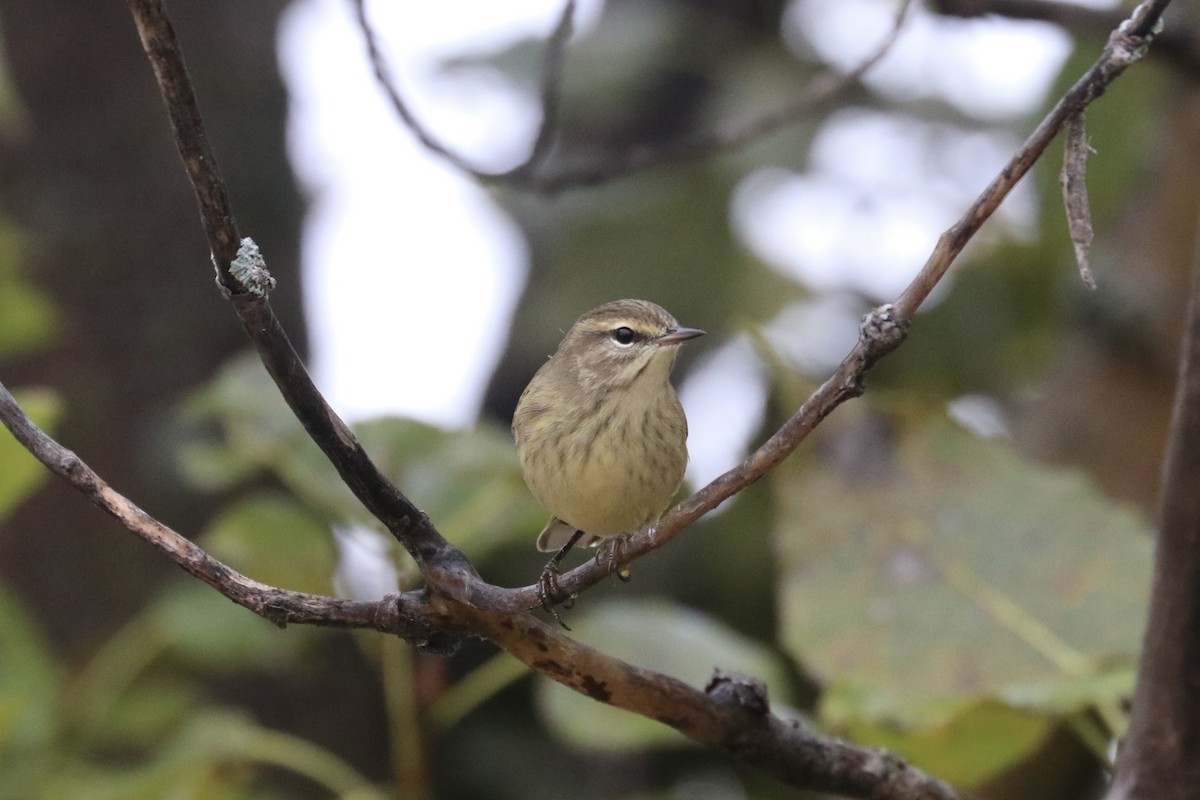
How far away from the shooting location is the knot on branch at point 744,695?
72.0 inches

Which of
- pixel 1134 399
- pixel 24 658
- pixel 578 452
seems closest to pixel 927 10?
pixel 1134 399

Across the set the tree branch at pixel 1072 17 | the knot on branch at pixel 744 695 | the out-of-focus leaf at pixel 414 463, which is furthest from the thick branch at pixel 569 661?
the tree branch at pixel 1072 17

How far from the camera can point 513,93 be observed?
452 centimetres

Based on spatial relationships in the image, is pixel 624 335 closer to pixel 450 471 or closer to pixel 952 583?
pixel 450 471

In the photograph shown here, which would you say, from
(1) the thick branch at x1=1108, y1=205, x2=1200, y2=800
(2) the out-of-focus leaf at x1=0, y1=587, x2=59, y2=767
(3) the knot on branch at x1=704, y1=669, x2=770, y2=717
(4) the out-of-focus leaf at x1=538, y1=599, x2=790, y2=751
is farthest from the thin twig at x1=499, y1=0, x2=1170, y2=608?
(2) the out-of-focus leaf at x1=0, y1=587, x2=59, y2=767

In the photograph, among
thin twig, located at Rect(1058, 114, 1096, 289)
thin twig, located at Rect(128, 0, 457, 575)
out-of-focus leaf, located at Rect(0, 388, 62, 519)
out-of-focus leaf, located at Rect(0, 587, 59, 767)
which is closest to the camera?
thin twig, located at Rect(128, 0, 457, 575)

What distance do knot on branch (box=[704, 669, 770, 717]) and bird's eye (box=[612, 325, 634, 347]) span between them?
36.5 inches

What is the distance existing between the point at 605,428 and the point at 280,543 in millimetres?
935

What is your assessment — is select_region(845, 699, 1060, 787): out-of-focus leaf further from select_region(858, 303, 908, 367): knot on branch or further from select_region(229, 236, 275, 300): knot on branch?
select_region(229, 236, 275, 300): knot on branch

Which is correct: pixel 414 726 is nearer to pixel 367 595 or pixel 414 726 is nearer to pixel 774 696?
pixel 367 595

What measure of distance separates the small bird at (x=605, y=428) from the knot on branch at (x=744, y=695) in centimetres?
42

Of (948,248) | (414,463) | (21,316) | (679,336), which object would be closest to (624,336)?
(679,336)

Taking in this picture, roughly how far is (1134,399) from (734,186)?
1331 mm

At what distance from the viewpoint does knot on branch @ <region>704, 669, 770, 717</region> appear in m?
1.83
